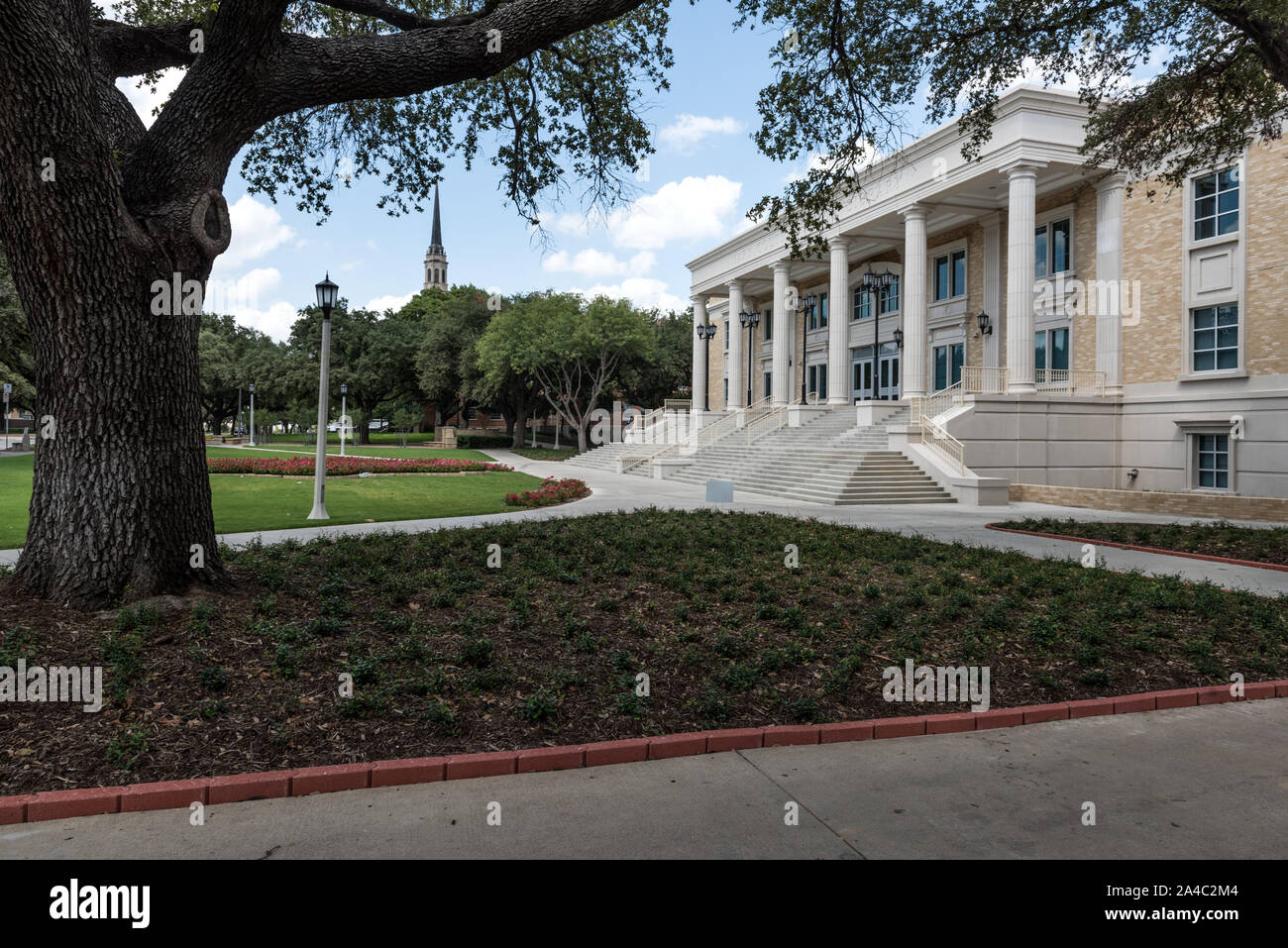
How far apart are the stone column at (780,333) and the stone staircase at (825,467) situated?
169 inches

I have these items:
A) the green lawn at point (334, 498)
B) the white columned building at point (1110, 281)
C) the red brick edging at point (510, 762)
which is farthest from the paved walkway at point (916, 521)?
the white columned building at point (1110, 281)

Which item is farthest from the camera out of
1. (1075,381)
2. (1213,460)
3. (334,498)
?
(1075,381)

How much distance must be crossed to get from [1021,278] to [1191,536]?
1335 cm

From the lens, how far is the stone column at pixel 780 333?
36.8 meters

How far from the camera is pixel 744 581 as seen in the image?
29.2 feet

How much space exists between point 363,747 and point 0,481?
2352cm

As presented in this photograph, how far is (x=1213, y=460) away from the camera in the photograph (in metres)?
23.6

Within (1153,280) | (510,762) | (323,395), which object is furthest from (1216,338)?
(510,762)

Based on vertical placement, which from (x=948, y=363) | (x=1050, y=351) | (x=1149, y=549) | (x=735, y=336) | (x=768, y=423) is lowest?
(x=1149, y=549)

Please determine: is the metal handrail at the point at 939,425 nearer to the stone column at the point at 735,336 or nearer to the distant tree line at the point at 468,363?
the stone column at the point at 735,336

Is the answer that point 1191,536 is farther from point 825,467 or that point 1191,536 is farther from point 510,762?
point 510,762

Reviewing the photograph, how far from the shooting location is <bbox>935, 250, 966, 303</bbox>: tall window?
32.2 m
